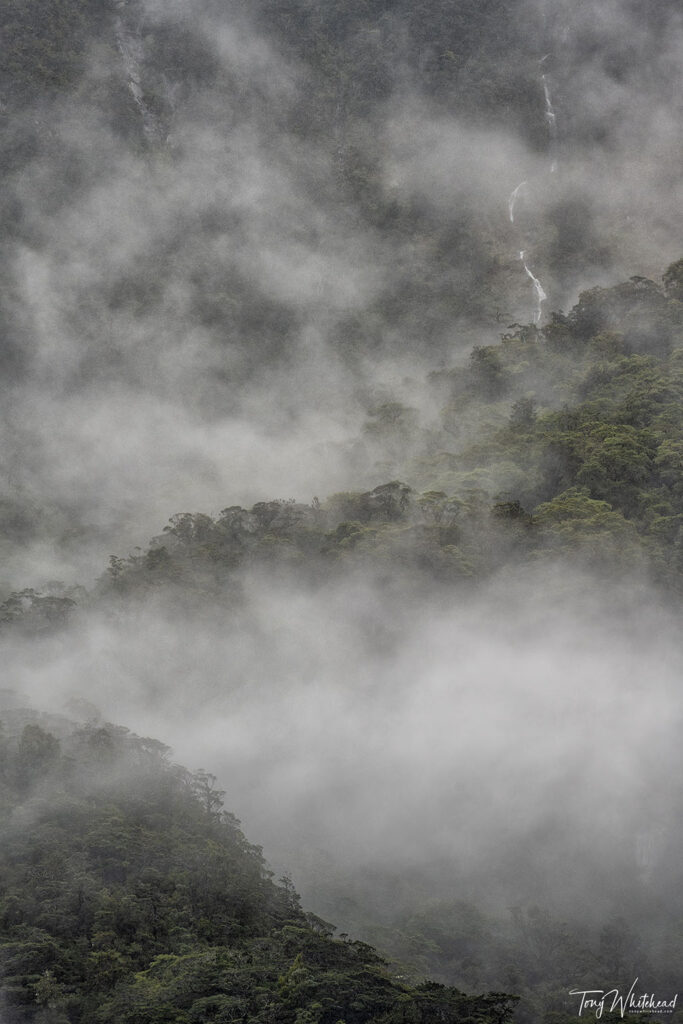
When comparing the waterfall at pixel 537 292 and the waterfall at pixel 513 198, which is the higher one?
the waterfall at pixel 513 198

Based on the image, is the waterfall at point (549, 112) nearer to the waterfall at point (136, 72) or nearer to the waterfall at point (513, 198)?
the waterfall at point (513, 198)

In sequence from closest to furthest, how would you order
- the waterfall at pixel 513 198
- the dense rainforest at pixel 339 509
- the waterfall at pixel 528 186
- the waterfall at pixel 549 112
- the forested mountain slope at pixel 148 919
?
the forested mountain slope at pixel 148 919, the dense rainforest at pixel 339 509, the waterfall at pixel 528 186, the waterfall at pixel 513 198, the waterfall at pixel 549 112

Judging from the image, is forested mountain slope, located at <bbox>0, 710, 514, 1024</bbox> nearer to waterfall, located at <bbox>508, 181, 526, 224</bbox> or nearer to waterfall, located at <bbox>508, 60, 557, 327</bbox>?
waterfall, located at <bbox>508, 60, 557, 327</bbox>

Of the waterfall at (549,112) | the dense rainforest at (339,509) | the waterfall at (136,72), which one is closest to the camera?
the dense rainforest at (339,509)

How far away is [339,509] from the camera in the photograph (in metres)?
40.1

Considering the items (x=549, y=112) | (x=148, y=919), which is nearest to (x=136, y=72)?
(x=549, y=112)

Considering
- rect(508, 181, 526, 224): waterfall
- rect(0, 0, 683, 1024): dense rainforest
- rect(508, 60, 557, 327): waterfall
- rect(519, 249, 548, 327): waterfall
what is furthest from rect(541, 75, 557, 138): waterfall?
rect(519, 249, 548, 327): waterfall

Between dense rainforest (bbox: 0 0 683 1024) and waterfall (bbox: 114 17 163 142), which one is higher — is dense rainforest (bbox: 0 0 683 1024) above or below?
below

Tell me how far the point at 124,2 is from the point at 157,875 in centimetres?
8619

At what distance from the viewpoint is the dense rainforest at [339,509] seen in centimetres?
2020

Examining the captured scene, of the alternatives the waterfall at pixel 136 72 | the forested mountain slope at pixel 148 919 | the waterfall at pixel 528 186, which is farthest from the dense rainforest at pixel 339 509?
the waterfall at pixel 528 186

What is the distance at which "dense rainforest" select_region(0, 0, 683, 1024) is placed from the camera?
20.2 metres

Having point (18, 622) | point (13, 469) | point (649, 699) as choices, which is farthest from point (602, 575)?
point (13, 469)

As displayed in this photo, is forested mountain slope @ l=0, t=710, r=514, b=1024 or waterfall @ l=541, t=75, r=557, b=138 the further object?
waterfall @ l=541, t=75, r=557, b=138
